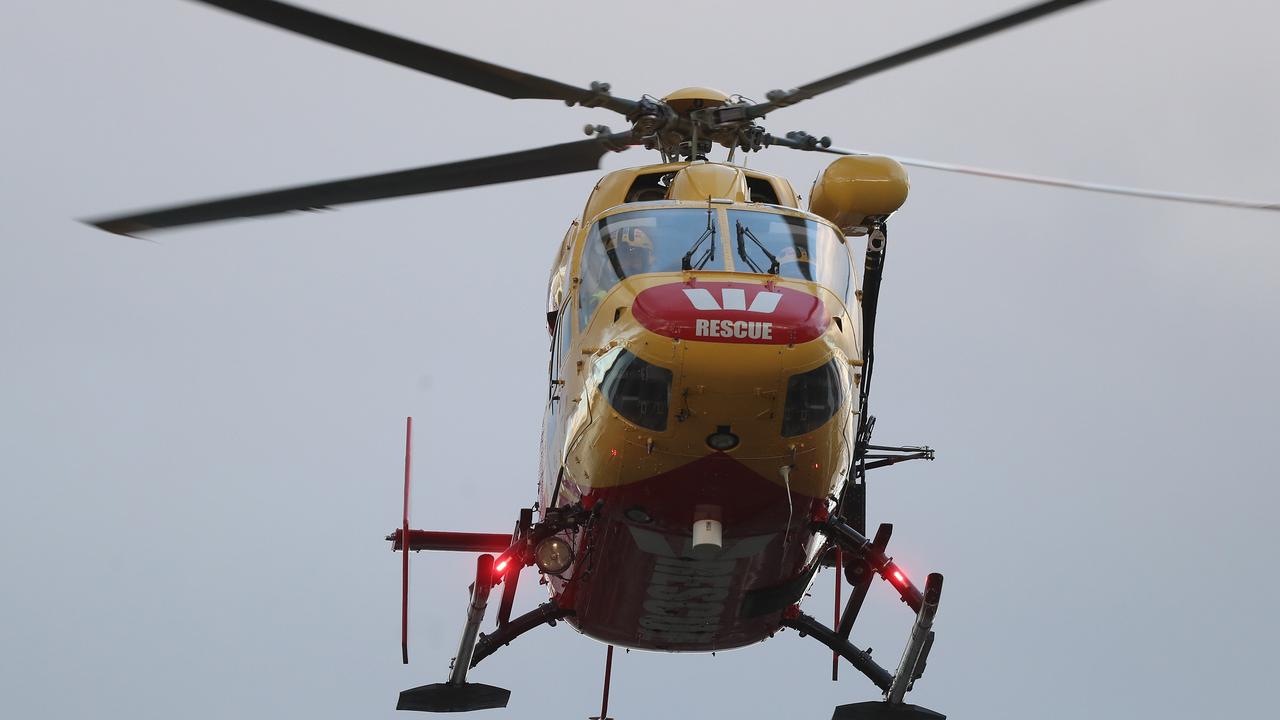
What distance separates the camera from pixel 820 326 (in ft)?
32.6

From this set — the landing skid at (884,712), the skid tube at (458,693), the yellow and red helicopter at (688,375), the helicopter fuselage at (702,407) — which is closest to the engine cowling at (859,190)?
the yellow and red helicopter at (688,375)

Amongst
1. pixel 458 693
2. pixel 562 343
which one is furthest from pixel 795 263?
pixel 458 693

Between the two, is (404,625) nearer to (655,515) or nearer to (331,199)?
(655,515)

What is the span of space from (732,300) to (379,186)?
102 inches

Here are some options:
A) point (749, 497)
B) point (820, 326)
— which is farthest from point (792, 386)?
point (749, 497)

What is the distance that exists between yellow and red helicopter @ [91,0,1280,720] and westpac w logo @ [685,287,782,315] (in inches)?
0.7

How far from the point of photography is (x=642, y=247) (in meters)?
10.7

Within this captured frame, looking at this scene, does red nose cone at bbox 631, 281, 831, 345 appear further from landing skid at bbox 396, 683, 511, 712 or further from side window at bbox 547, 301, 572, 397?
landing skid at bbox 396, 683, 511, 712

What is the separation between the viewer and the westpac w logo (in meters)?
9.73

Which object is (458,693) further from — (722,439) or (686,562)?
(722,439)

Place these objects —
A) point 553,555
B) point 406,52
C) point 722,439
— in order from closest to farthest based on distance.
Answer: point 406,52 → point 722,439 → point 553,555

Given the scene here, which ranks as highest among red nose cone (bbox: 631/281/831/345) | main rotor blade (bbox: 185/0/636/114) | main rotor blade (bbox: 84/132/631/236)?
main rotor blade (bbox: 185/0/636/114)

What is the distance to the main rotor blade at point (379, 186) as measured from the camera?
9.01 meters

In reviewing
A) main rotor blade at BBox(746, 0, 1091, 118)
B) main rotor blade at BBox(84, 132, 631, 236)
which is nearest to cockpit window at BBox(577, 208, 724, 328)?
main rotor blade at BBox(84, 132, 631, 236)
